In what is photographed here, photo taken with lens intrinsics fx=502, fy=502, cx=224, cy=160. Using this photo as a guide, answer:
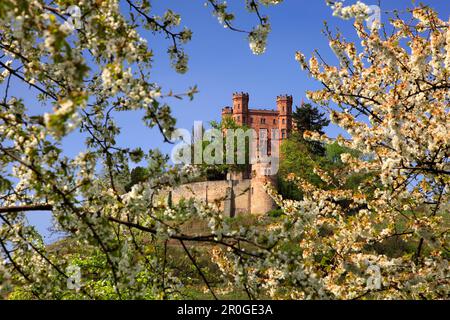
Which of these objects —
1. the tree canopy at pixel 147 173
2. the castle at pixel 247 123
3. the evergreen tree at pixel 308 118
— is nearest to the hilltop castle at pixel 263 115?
the castle at pixel 247 123

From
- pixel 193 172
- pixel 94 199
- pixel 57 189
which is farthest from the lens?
pixel 193 172

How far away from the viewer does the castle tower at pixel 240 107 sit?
2763 inches

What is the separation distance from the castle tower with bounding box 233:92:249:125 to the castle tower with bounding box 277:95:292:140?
15.3 ft

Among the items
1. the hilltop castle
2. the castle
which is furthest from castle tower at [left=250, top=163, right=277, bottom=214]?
the hilltop castle

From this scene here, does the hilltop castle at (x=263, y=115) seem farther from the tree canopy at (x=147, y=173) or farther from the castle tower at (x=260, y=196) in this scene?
the tree canopy at (x=147, y=173)

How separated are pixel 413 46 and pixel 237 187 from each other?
41662mm

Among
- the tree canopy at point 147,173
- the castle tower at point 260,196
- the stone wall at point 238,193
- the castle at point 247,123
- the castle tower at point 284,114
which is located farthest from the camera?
the castle tower at point 284,114

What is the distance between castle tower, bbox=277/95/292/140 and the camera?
6981 cm

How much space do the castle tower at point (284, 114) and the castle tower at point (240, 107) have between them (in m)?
4.68

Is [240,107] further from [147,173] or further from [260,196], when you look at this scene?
[147,173]

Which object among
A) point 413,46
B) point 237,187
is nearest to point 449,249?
point 413,46

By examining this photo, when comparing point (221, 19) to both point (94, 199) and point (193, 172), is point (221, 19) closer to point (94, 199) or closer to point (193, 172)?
point (193, 172)

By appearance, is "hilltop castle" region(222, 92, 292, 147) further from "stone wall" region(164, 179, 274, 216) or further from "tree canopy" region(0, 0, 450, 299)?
"tree canopy" region(0, 0, 450, 299)
